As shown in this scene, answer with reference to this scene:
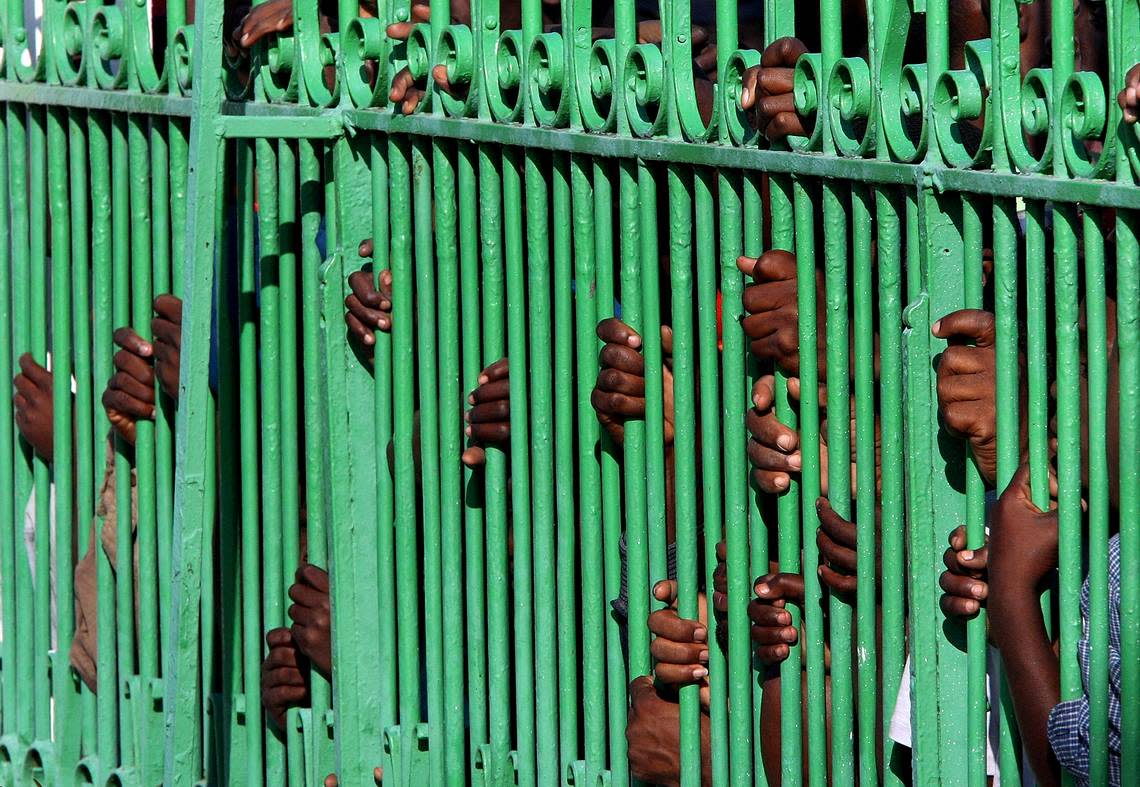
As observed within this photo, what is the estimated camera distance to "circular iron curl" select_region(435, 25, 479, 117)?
137 inches

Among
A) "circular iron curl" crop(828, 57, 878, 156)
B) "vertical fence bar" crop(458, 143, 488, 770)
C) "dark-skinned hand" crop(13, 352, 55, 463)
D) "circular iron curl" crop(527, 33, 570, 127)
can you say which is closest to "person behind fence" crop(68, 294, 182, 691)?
"dark-skinned hand" crop(13, 352, 55, 463)

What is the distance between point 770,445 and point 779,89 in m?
0.49

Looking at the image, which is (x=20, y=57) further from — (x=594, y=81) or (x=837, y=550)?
(x=837, y=550)

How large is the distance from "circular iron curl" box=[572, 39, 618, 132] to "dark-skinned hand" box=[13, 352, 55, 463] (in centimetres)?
183

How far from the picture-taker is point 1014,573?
8.49 ft

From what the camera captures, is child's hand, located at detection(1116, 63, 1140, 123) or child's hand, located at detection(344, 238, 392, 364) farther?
child's hand, located at detection(344, 238, 392, 364)

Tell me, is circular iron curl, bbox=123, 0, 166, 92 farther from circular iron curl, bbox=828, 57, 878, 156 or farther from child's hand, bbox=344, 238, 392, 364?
circular iron curl, bbox=828, 57, 878, 156

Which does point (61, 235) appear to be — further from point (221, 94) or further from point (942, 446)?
point (942, 446)

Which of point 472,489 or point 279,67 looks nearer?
point 472,489

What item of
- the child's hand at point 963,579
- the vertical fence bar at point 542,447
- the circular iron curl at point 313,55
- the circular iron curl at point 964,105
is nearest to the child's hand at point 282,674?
the vertical fence bar at point 542,447

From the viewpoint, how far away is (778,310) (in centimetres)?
295

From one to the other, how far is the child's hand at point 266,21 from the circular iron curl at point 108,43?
502 mm

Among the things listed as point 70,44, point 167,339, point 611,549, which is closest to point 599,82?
point 611,549

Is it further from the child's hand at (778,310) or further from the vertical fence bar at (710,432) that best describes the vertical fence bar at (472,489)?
the child's hand at (778,310)
